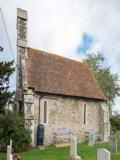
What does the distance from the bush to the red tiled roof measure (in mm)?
4133

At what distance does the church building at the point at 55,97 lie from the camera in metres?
33.2

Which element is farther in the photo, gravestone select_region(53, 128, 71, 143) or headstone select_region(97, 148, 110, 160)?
gravestone select_region(53, 128, 71, 143)

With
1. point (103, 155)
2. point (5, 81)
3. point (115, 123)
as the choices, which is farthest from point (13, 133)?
point (115, 123)

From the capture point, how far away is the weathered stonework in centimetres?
3331

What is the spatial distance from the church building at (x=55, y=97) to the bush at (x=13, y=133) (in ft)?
5.71

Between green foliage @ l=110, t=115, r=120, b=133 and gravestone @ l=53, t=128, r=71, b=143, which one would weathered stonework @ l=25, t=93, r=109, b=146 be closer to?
gravestone @ l=53, t=128, r=71, b=143

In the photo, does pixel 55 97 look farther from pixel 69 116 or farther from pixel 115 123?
pixel 115 123

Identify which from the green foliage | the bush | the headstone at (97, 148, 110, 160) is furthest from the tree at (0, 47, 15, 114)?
the green foliage

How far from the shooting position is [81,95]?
37.1 meters

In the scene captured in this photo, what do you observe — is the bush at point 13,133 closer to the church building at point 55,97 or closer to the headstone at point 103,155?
the church building at point 55,97

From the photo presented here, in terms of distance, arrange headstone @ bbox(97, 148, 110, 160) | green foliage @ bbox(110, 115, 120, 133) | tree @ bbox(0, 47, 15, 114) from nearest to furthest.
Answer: headstone @ bbox(97, 148, 110, 160) → tree @ bbox(0, 47, 15, 114) → green foliage @ bbox(110, 115, 120, 133)

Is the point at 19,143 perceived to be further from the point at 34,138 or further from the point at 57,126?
the point at 57,126

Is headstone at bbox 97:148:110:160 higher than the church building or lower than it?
lower

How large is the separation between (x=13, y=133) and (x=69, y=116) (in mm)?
8013
